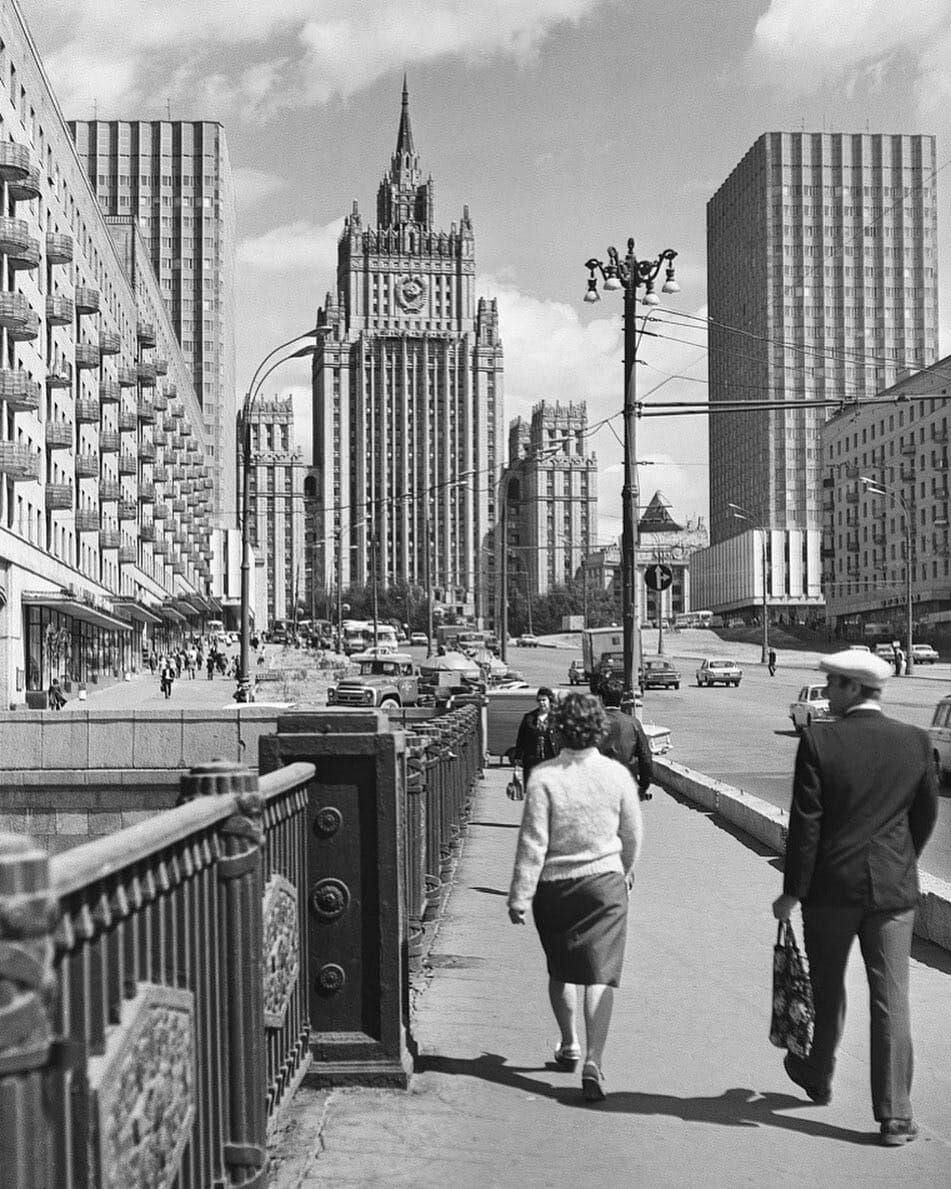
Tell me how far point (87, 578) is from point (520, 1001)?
61.0 metres

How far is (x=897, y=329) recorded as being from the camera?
174 metres

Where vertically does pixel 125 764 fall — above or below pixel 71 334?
below

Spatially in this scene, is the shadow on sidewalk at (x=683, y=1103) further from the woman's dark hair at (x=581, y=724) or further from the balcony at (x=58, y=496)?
the balcony at (x=58, y=496)

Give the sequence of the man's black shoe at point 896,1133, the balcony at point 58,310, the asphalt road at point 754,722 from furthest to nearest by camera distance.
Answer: the balcony at point 58,310
the asphalt road at point 754,722
the man's black shoe at point 896,1133

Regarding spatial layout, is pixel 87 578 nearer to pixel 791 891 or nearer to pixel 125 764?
pixel 125 764

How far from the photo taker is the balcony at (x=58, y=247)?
190 ft

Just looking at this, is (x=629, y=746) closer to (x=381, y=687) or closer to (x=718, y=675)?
(x=381, y=687)

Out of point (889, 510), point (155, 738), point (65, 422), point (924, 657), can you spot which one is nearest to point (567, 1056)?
point (155, 738)

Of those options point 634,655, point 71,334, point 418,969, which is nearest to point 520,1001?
point 418,969

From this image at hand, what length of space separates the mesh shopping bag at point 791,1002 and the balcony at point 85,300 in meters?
61.2

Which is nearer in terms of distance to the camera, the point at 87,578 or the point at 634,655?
the point at 634,655

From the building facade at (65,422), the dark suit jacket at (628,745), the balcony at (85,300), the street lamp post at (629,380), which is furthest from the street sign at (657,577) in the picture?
the balcony at (85,300)

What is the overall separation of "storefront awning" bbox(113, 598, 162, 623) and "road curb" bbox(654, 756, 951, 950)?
1882 inches

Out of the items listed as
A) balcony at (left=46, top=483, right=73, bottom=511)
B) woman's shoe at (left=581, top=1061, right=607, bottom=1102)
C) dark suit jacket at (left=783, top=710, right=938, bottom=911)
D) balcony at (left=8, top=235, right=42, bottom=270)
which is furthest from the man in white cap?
balcony at (left=46, top=483, right=73, bottom=511)
